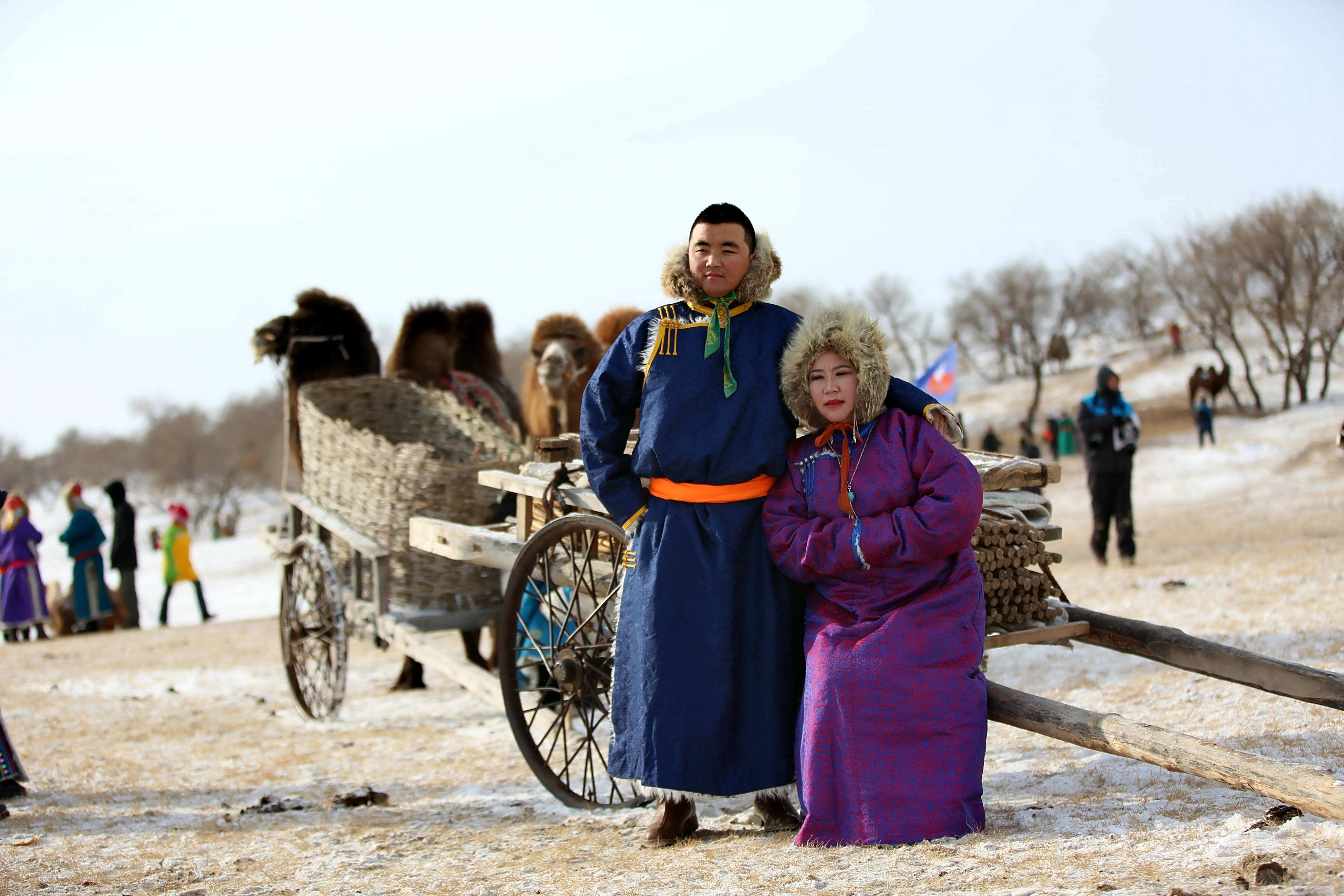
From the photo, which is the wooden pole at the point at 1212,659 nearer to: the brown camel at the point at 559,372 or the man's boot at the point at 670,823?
the man's boot at the point at 670,823

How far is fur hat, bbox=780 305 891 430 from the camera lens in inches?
110

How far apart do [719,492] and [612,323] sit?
3.71m

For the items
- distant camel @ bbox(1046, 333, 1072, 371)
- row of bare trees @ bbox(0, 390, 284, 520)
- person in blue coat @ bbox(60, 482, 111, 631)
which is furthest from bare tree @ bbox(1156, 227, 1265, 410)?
row of bare trees @ bbox(0, 390, 284, 520)

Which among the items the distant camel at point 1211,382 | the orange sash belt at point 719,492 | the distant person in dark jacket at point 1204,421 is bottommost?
the distant person in dark jacket at point 1204,421

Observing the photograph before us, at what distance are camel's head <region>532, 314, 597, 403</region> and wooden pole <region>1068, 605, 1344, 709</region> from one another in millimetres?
3625

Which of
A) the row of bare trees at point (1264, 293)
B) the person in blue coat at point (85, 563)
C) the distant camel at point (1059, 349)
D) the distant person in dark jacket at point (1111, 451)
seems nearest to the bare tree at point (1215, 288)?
the row of bare trees at point (1264, 293)

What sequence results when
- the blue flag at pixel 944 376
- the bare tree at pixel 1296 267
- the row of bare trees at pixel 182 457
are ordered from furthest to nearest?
1. the row of bare trees at pixel 182 457
2. the bare tree at pixel 1296 267
3. the blue flag at pixel 944 376

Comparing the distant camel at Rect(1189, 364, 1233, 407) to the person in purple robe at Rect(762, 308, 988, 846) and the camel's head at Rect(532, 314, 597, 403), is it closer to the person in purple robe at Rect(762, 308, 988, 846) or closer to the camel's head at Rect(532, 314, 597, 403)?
the camel's head at Rect(532, 314, 597, 403)

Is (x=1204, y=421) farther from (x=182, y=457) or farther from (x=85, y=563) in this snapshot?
(x=182, y=457)

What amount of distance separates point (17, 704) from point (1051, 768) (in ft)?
21.4

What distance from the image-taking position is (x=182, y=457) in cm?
5128

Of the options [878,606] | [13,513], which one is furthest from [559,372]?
[13,513]

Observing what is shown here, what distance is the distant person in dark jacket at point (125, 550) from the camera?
11.6 meters

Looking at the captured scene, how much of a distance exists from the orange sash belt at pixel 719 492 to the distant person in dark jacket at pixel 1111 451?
20.6 feet
